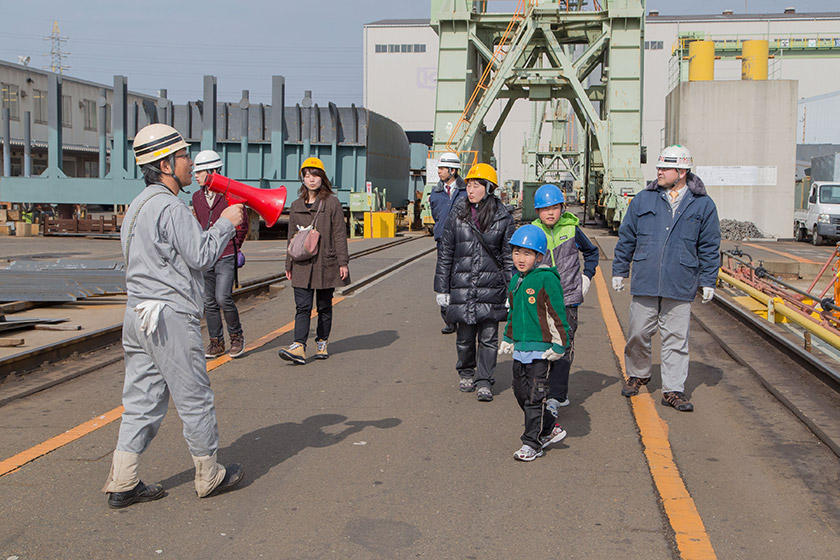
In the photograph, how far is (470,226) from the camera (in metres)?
6.78

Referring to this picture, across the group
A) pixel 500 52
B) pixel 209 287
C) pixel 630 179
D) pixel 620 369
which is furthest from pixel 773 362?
pixel 500 52

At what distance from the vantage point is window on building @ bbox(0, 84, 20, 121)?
179ft

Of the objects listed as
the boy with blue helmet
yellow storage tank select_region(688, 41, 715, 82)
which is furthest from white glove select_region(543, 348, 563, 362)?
yellow storage tank select_region(688, 41, 715, 82)

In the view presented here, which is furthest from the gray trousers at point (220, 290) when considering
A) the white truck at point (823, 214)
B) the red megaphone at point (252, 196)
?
the white truck at point (823, 214)

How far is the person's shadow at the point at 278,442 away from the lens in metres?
4.99

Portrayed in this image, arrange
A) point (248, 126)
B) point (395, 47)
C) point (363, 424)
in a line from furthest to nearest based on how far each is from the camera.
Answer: point (395, 47), point (248, 126), point (363, 424)

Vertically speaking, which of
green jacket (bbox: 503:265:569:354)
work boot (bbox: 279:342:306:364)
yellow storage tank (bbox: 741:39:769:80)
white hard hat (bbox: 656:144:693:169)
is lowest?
work boot (bbox: 279:342:306:364)

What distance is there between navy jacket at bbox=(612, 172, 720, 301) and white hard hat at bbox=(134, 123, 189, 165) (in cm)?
377

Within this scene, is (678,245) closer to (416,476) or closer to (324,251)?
(416,476)

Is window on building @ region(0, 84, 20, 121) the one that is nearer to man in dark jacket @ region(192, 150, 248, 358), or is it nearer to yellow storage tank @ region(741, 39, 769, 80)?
yellow storage tank @ region(741, 39, 769, 80)

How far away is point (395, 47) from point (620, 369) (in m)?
65.8

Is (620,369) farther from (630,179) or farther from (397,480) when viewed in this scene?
(630,179)

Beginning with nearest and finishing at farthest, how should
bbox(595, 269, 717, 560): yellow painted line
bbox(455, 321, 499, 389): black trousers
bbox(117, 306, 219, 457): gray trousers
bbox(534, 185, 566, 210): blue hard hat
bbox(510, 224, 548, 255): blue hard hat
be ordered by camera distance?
bbox(595, 269, 717, 560): yellow painted line < bbox(117, 306, 219, 457): gray trousers < bbox(510, 224, 548, 255): blue hard hat < bbox(534, 185, 566, 210): blue hard hat < bbox(455, 321, 499, 389): black trousers

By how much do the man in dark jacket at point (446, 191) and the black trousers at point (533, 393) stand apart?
155 inches
